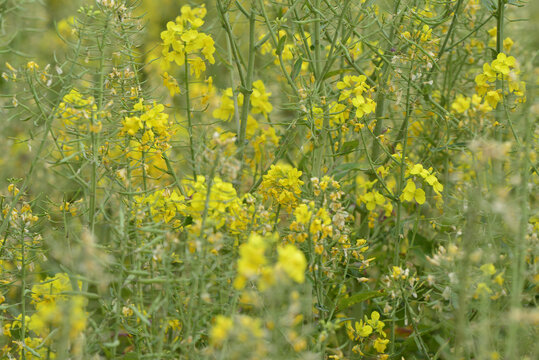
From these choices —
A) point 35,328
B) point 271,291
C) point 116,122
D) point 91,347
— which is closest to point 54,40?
point 116,122

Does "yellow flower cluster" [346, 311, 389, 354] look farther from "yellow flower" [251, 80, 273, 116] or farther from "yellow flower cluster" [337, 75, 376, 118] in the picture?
"yellow flower" [251, 80, 273, 116]

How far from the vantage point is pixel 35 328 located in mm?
1983

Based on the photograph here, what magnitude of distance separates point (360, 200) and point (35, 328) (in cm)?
145

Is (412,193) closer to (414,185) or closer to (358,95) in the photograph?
(414,185)

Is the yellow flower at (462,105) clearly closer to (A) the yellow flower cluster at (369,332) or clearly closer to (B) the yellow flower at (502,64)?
(B) the yellow flower at (502,64)

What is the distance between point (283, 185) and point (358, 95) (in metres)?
0.46

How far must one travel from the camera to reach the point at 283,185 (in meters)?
2.25

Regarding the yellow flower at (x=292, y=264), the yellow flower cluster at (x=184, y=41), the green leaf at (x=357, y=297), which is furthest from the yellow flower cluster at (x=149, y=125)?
the yellow flower at (x=292, y=264)

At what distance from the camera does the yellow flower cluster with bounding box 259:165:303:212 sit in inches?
88.2

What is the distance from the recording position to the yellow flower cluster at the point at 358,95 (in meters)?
2.31

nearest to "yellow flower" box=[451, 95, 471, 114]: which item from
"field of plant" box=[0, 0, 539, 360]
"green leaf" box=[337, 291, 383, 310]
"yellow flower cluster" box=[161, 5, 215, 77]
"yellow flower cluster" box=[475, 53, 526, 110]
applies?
"field of plant" box=[0, 0, 539, 360]

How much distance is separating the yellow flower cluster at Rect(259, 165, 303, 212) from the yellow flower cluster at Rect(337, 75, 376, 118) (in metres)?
0.35

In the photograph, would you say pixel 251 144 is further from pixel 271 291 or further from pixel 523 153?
pixel 271 291

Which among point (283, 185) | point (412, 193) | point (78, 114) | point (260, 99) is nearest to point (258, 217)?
point (283, 185)
